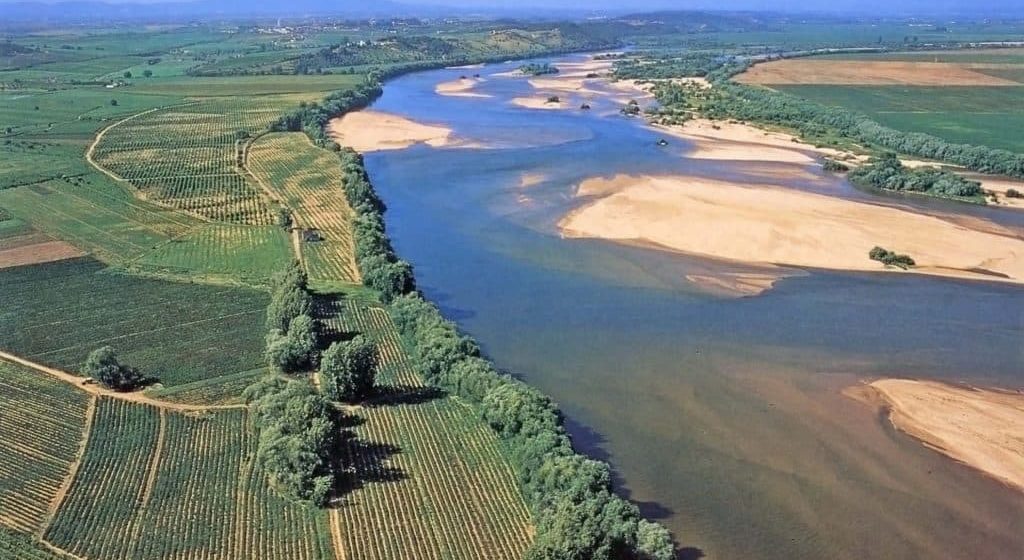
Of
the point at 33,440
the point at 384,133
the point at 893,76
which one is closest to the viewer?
the point at 33,440

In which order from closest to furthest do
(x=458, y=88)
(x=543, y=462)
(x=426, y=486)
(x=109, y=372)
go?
(x=543, y=462)
(x=426, y=486)
(x=109, y=372)
(x=458, y=88)

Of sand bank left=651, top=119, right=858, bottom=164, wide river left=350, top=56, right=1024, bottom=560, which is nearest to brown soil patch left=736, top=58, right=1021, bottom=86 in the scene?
sand bank left=651, top=119, right=858, bottom=164

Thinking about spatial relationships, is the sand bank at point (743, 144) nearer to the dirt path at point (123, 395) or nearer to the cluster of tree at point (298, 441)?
the cluster of tree at point (298, 441)

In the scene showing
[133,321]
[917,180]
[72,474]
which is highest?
[917,180]

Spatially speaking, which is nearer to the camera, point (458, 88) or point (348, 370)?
point (348, 370)

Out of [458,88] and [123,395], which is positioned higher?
[458,88]

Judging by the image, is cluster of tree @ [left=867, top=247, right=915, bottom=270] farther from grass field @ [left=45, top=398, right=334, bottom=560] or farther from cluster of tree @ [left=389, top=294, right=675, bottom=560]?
grass field @ [left=45, top=398, right=334, bottom=560]

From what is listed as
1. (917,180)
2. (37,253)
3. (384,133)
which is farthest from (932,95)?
(37,253)

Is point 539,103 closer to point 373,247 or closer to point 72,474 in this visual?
point 373,247
